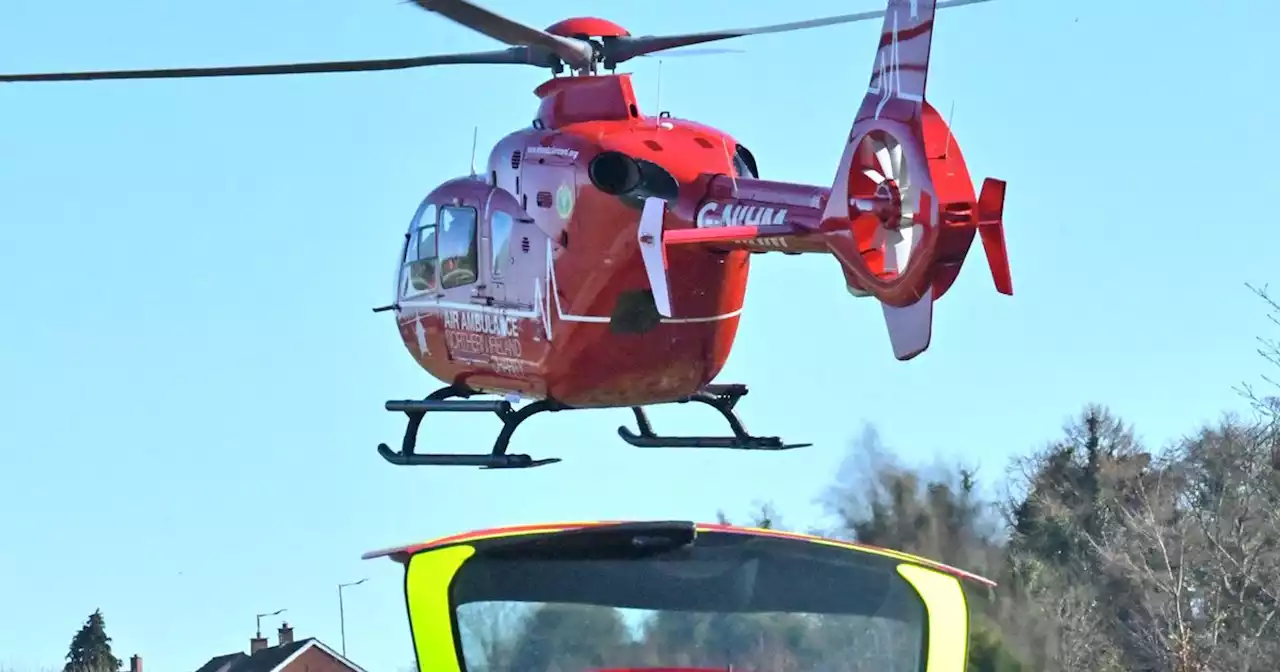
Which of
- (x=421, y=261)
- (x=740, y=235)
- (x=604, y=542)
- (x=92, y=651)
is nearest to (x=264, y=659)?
(x=92, y=651)

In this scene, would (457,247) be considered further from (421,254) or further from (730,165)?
(730,165)

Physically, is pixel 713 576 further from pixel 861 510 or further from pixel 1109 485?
pixel 1109 485

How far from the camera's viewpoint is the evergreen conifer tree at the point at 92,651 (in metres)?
61.4

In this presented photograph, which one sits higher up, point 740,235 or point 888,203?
point 740,235

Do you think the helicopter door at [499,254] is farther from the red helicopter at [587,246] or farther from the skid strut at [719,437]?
the skid strut at [719,437]

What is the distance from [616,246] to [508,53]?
8.55ft

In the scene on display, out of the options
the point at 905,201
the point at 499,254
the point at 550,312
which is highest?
the point at 499,254

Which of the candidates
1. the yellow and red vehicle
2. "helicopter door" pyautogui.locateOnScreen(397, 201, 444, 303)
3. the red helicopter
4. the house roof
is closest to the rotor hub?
the red helicopter

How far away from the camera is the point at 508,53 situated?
64.8 ft

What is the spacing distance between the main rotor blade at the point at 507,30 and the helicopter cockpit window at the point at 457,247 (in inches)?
64.6

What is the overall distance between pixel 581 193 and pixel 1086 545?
24.8ft

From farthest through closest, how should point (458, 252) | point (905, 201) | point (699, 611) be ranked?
point (458, 252) < point (905, 201) < point (699, 611)

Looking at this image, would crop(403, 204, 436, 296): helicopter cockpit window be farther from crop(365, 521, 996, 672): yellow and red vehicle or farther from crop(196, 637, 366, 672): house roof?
crop(196, 637, 366, 672): house roof

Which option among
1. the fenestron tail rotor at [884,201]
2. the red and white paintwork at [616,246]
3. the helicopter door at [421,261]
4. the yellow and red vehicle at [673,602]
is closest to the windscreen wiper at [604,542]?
the yellow and red vehicle at [673,602]
